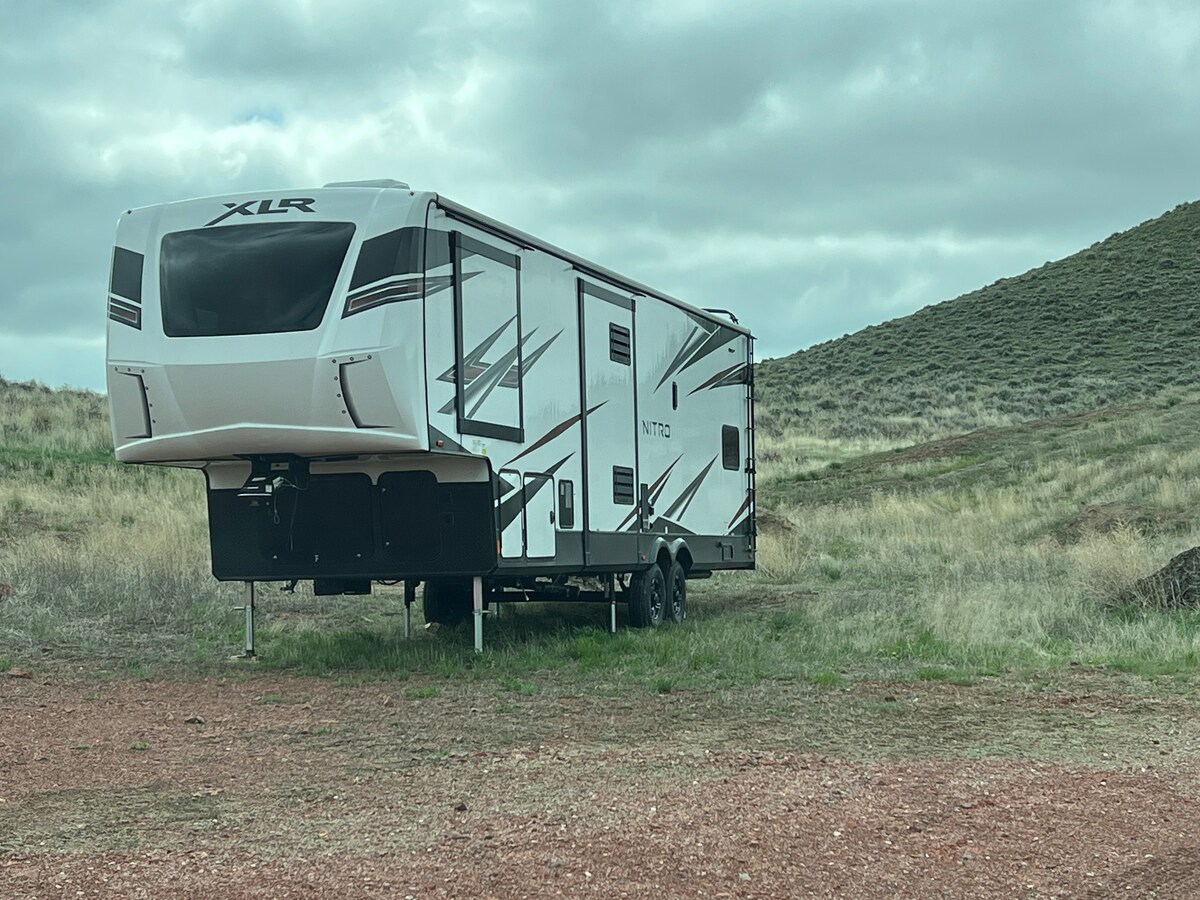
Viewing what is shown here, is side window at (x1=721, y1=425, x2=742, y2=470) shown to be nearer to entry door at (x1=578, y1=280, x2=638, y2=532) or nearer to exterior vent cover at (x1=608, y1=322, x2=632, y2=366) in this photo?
entry door at (x1=578, y1=280, x2=638, y2=532)

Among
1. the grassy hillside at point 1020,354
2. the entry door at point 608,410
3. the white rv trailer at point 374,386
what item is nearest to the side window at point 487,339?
the white rv trailer at point 374,386

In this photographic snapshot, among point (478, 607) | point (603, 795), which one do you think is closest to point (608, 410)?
point (478, 607)

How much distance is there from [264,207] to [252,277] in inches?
21.9

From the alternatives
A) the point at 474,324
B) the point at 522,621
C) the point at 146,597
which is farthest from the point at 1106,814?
the point at 146,597

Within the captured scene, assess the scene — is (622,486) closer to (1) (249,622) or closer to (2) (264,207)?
(1) (249,622)

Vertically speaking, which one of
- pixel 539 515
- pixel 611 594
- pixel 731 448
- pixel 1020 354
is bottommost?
pixel 611 594

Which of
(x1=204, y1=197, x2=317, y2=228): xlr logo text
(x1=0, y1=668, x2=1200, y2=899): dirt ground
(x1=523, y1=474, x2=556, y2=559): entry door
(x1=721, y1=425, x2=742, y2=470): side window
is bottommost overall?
(x1=0, y1=668, x2=1200, y2=899): dirt ground

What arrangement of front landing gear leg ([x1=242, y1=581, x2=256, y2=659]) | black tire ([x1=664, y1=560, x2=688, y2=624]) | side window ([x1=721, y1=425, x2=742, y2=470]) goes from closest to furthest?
1. front landing gear leg ([x1=242, y1=581, x2=256, y2=659])
2. black tire ([x1=664, y1=560, x2=688, y2=624])
3. side window ([x1=721, y1=425, x2=742, y2=470])

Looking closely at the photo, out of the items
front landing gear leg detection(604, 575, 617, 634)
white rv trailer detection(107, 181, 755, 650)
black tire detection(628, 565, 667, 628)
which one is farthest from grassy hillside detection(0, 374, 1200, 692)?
white rv trailer detection(107, 181, 755, 650)

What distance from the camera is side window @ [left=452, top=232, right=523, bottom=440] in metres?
10.5

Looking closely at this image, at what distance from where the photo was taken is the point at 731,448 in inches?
669

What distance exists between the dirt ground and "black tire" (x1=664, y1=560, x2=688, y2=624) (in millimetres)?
5033

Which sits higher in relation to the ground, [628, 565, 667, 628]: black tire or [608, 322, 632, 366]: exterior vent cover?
[608, 322, 632, 366]: exterior vent cover

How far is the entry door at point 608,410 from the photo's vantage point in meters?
12.8
